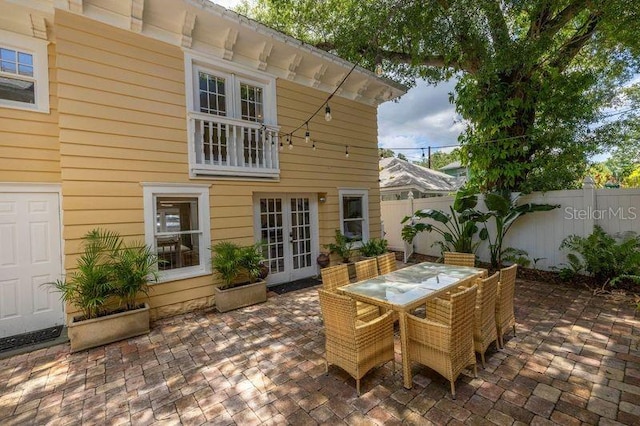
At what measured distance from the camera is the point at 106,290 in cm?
390

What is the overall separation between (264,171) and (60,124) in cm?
310

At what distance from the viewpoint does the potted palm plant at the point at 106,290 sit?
147 inches

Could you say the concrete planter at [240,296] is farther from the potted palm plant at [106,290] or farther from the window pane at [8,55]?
the window pane at [8,55]

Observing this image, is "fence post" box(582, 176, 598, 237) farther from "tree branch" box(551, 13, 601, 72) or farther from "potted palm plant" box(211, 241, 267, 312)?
"potted palm plant" box(211, 241, 267, 312)

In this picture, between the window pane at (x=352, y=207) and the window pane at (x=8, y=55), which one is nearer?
the window pane at (x=8, y=55)

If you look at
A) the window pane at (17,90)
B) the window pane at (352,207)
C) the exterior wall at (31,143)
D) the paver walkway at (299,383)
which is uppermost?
the window pane at (17,90)

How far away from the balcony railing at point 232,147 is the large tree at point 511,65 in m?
2.81

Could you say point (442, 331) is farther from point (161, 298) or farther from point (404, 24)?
point (404, 24)

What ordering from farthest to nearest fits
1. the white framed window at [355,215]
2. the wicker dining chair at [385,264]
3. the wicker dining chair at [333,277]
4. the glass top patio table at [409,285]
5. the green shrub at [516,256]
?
the white framed window at [355,215]
the green shrub at [516,256]
the wicker dining chair at [385,264]
the wicker dining chair at [333,277]
the glass top patio table at [409,285]

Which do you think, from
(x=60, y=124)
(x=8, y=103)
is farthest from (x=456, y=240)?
(x=8, y=103)

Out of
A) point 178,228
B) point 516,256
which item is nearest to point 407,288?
point 178,228

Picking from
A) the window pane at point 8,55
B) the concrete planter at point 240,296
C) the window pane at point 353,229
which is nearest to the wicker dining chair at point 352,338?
the concrete planter at point 240,296

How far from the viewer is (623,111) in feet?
20.2

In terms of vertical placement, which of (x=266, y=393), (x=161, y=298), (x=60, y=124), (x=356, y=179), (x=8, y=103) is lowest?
(x=266, y=393)
